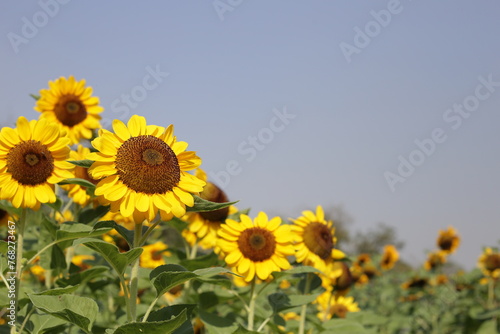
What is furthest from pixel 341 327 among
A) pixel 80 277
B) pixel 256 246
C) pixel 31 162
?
pixel 31 162

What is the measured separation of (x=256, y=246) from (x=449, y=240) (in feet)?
25.9

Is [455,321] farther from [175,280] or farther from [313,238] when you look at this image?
[175,280]

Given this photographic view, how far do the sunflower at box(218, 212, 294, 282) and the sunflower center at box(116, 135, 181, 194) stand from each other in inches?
38.7

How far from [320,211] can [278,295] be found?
884mm

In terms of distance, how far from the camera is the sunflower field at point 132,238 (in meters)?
2.11

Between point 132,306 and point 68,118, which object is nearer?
point 132,306

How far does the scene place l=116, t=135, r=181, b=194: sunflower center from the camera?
6.93ft

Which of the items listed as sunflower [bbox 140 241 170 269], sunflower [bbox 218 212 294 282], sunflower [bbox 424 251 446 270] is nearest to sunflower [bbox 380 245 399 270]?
sunflower [bbox 424 251 446 270]

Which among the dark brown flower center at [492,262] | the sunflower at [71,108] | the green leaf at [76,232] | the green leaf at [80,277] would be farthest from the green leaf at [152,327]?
the dark brown flower center at [492,262]

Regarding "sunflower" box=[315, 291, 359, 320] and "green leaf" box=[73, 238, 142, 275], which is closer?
"green leaf" box=[73, 238, 142, 275]

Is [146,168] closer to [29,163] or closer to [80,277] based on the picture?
[29,163]

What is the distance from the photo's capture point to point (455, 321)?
29.9 feet

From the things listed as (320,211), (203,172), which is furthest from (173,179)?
(320,211)

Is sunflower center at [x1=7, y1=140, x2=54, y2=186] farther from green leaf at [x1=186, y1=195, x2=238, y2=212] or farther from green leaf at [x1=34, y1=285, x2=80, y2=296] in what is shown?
green leaf at [x1=186, y1=195, x2=238, y2=212]
